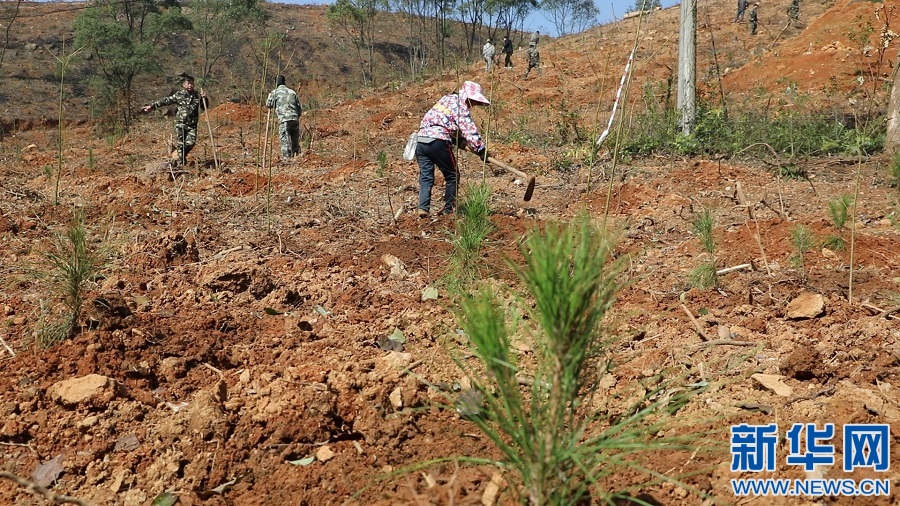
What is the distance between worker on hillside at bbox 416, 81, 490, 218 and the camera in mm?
5043

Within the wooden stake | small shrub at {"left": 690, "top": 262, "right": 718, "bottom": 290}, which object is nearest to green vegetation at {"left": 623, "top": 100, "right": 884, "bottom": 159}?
small shrub at {"left": 690, "top": 262, "right": 718, "bottom": 290}

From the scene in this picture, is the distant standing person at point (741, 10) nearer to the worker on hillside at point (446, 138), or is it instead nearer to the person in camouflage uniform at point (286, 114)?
the person in camouflage uniform at point (286, 114)

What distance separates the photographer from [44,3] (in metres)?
40.5

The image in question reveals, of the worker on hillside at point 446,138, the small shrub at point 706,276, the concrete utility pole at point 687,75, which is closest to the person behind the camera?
the small shrub at point 706,276

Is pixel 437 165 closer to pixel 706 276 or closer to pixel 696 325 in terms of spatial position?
pixel 706 276

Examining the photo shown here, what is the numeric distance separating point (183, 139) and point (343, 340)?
7091mm

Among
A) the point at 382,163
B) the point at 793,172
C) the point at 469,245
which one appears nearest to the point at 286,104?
the point at 382,163

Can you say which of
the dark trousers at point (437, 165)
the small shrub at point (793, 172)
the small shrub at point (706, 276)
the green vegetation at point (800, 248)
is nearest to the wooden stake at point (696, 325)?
the small shrub at point (706, 276)

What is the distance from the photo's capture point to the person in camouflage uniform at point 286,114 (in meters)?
9.22

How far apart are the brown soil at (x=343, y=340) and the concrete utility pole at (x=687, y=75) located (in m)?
2.51

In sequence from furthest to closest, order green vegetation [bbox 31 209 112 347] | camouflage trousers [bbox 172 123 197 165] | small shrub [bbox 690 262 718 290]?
camouflage trousers [bbox 172 123 197 165], small shrub [bbox 690 262 718 290], green vegetation [bbox 31 209 112 347]

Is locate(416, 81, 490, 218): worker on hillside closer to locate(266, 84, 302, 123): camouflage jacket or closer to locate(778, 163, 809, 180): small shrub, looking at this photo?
locate(778, 163, 809, 180): small shrub

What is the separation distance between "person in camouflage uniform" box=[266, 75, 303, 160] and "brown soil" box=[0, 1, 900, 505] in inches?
116

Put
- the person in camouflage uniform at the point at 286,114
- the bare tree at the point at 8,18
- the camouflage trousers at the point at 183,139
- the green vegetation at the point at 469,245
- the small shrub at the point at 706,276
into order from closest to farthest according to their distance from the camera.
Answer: the green vegetation at the point at 469,245 < the small shrub at the point at 706,276 < the camouflage trousers at the point at 183,139 < the person in camouflage uniform at the point at 286,114 < the bare tree at the point at 8,18
